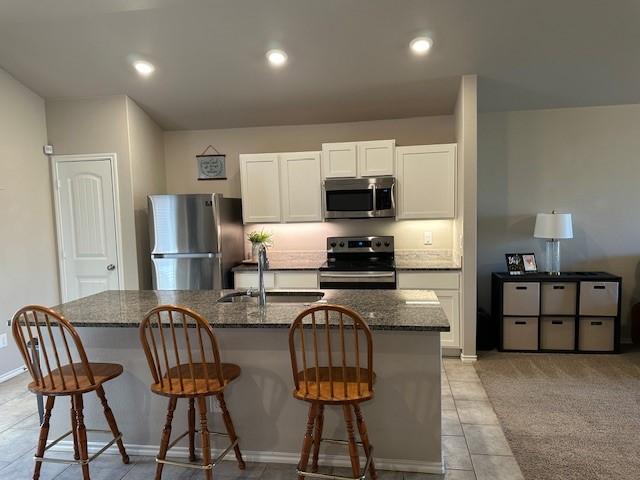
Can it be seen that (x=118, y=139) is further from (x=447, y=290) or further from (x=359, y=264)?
(x=447, y=290)

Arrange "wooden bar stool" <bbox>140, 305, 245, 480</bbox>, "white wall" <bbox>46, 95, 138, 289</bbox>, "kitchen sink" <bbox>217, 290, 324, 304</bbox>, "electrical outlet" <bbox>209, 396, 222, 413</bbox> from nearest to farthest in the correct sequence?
"wooden bar stool" <bbox>140, 305, 245, 480</bbox> → "electrical outlet" <bbox>209, 396, 222, 413</bbox> → "kitchen sink" <bbox>217, 290, 324, 304</bbox> → "white wall" <bbox>46, 95, 138, 289</bbox>

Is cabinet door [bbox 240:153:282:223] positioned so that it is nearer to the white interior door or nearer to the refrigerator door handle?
the refrigerator door handle

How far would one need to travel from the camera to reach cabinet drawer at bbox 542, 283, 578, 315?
3.91 metres

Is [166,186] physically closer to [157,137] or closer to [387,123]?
[157,137]

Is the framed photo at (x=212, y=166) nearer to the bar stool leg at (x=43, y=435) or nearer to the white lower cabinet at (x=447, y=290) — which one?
the white lower cabinet at (x=447, y=290)

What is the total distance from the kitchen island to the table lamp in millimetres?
2117

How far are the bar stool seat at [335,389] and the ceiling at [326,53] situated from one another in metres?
2.42

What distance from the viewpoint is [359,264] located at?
419 cm

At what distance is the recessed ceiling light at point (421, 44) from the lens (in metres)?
3.16

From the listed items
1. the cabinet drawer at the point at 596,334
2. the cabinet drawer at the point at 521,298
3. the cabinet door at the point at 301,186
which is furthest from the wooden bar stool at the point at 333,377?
the cabinet drawer at the point at 596,334

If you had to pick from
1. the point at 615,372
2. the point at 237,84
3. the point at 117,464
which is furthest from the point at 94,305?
the point at 615,372

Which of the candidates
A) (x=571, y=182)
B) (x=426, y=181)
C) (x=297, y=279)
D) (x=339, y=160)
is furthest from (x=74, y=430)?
(x=571, y=182)

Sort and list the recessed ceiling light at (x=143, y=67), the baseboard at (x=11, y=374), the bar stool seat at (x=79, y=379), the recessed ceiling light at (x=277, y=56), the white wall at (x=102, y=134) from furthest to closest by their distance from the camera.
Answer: the white wall at (x=102, y=134) → the baseboard at (x=11, y=374) → the recessed ceiling light at (x=143, y=67) → the recessed ceiling light at (x=277, y=56) → the bar stool seat at (x=79, y=379)

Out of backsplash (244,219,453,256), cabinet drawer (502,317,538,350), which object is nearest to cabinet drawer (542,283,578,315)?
cabinet drawer (502,317,538,350)
